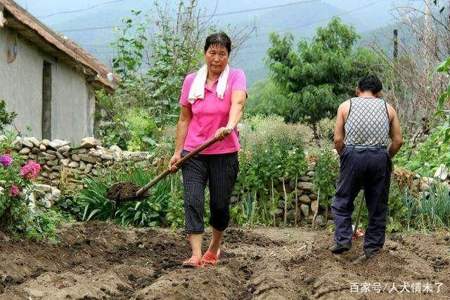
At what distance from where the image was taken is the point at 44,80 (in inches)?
685

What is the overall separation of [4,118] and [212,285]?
3497mm

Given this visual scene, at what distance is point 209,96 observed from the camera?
6594mm

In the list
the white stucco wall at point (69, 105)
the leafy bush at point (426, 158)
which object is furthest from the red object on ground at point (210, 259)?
the white stucco wall at point (69, 105)

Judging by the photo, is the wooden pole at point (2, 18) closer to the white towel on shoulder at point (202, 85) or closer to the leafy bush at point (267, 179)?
the leafy bush at point (267, 179)

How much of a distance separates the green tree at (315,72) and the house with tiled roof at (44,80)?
960cm

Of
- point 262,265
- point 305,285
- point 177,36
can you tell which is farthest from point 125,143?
point 305,285

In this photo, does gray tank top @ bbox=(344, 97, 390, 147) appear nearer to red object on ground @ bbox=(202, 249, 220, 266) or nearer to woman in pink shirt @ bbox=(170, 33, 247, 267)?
woman in pink shirt @ bbox=(170, 33, 247, 267)

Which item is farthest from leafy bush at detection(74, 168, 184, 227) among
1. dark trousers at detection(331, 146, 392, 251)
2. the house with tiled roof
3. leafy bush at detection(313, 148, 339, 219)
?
dark trousers at detection(331, 146, 392, 251)

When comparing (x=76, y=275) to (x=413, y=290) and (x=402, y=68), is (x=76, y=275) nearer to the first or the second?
(x=413, y=290)

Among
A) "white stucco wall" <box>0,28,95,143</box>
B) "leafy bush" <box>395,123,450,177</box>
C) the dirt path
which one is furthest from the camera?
"white stucco wall" <box>0,28,95,143</box>

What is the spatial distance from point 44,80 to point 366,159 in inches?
461

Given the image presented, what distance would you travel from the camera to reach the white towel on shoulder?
21.4 ft

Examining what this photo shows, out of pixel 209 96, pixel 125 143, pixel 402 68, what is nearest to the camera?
pixel 209 96

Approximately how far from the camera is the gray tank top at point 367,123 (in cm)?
690
